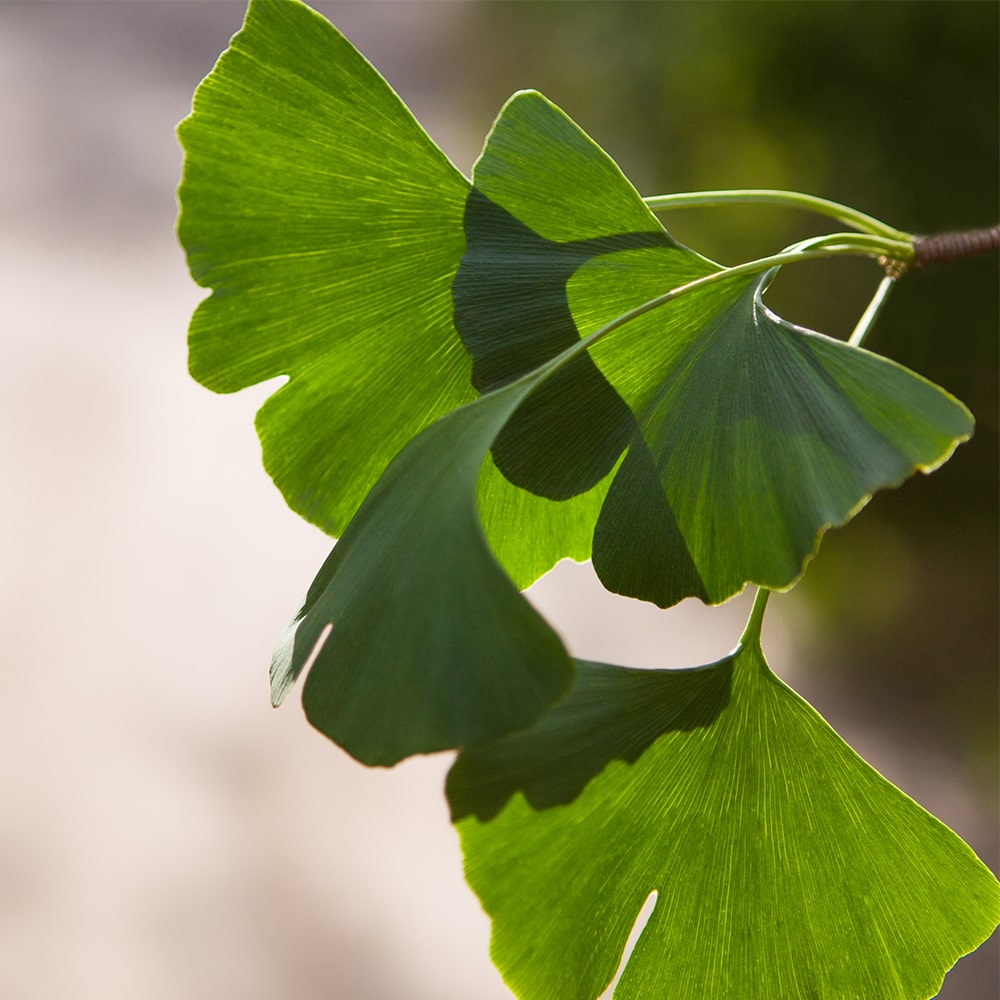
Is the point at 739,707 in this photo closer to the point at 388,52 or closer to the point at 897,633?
the point at 897,633

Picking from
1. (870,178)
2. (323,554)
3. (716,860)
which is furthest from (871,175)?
(323,554)

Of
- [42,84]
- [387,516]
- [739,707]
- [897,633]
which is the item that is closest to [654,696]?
[739,707]

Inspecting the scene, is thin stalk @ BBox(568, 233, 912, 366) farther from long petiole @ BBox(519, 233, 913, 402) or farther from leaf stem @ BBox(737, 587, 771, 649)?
leaf stem @ BBox(737, 587, 771, 649)

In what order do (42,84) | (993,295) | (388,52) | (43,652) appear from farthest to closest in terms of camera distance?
(388,52) → (42,84) → (43,652) → (993,295)

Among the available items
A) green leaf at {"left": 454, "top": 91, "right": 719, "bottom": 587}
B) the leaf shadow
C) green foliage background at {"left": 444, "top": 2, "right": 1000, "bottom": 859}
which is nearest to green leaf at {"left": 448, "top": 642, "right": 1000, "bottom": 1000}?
the leaf shadow

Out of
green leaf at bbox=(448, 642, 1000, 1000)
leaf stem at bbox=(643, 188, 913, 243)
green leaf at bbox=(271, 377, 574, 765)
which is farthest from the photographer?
leaf stem at bbox=(643, 188, 913, 243)

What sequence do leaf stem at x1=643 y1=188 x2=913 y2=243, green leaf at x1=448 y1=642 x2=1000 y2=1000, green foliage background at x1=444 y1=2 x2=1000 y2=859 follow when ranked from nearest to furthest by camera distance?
green leaf at x1=448 y1=642 x2=1000 y2=1000 < leaf stem at x1=643 y1=188 x2=913 y2=243 < green foliage background at x1=444 y1=2 x2=1000 y2=859
